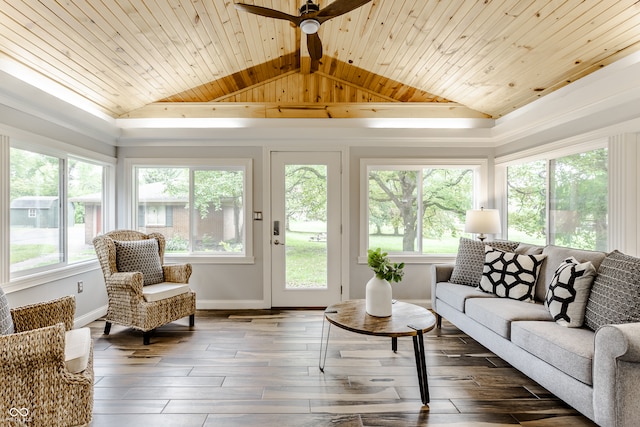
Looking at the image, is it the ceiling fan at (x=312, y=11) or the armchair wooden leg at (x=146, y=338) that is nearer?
the ceiling fan at (x=312, y=11)

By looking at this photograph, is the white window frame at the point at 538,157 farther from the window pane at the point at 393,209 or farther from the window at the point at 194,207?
the window at the point at 194,207

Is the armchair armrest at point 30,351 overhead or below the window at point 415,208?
below

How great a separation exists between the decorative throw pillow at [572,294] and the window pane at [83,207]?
14.7 feet

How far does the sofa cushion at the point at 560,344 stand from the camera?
5.97 ft

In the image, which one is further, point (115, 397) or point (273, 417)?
point (115, 397)

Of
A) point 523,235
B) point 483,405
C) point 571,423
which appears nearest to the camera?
point 571,423

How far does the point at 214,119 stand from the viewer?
411cm

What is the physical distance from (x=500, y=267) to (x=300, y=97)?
2936mm

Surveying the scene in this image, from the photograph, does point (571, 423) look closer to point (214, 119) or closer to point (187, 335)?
point (187, 335)

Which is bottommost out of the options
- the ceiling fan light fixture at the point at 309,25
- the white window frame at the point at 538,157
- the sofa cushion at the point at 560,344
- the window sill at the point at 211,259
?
the sofa cushion at the point at 560,344

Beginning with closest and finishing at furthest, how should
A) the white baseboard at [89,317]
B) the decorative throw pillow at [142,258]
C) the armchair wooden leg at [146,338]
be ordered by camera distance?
the armchair wooden leg at [146,338], the decorative throw pillow at [142,258], the white baseboard at [89,317]

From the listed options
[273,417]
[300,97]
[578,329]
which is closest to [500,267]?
[578,329]

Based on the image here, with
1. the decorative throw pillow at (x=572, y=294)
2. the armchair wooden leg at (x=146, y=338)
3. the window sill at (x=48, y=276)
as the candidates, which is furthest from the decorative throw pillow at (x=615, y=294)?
the window sill at (x=48, y=276)

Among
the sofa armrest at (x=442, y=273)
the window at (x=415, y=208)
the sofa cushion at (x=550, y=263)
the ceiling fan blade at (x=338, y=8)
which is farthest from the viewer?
the window at (x=415, y=208)
